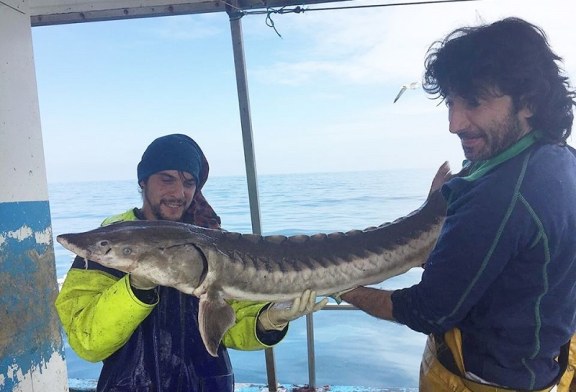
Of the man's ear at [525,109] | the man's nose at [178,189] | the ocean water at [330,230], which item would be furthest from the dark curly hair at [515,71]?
the man's nose at [178,189]

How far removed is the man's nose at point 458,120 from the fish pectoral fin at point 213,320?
106 centimetres

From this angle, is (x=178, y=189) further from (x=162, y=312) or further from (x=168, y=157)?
(x=162, y=312)

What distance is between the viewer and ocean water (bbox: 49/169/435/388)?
216 inches

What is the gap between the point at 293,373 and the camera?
558 centimetres

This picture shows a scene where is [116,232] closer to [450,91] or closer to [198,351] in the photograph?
[198,351]

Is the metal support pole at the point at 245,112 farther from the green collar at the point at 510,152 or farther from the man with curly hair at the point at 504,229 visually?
the green collar at the point at 510,152

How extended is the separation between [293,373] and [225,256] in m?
4.00

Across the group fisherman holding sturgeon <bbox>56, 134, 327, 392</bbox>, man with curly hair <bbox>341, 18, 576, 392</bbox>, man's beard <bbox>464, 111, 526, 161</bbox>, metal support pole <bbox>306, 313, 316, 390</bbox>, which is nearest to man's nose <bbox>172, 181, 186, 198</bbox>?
fisherman holding sturgeon <bbox>56, 134, 327, 392</bbox>

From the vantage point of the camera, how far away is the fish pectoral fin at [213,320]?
1806mm

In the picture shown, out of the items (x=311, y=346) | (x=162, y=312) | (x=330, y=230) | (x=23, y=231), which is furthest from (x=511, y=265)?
(x=330, y=230)

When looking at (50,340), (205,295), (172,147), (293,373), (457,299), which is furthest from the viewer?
(293,373)

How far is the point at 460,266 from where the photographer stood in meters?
1.58

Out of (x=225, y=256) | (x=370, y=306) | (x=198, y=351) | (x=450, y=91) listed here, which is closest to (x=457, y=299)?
(x=370, y=306)

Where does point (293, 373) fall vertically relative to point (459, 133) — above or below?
below
